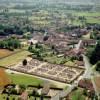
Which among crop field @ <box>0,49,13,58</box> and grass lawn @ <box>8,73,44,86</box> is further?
crop field @ <box>0,49,13,58</box>

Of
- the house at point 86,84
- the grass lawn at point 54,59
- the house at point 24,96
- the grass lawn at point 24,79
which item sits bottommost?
the grass lawn at point 54,59

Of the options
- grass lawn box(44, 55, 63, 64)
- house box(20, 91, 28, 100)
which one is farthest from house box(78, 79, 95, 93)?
grass lawn box(44, 55, 63, 64)

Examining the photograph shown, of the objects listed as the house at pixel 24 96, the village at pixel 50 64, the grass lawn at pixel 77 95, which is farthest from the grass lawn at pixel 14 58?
the grass lawn at pixel 77 95

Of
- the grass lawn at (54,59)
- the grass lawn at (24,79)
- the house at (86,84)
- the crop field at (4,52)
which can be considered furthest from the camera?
the crop field at (4,52)

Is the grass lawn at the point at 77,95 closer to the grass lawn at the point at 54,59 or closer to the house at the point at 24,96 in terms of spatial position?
the house at the point at 24,96

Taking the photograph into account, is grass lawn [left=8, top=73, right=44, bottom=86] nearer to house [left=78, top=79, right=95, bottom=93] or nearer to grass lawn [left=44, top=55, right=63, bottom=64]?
house [left=78, top=79, right=95, bottom=93]

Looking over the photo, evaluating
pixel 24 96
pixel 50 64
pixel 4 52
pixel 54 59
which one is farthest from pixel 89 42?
pixel 24 96
